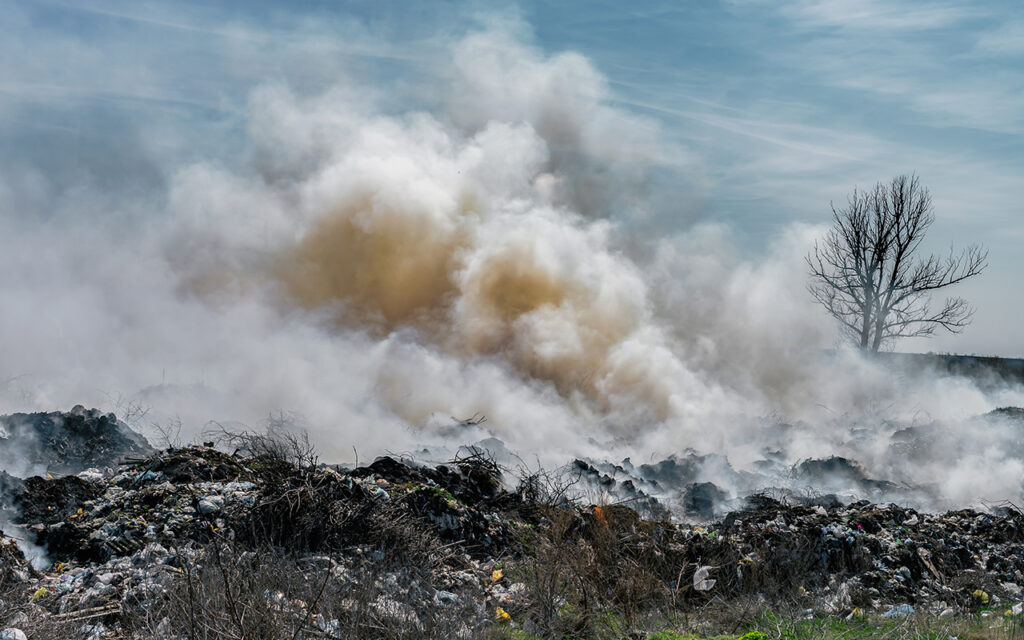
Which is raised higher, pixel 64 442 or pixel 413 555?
pixel 64 442

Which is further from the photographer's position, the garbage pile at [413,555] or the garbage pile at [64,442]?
the garbage pile at [64,442]

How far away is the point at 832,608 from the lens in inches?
304

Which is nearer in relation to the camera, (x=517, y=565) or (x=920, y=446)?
(x=517, y=565)

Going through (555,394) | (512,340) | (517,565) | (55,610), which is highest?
(512,340)

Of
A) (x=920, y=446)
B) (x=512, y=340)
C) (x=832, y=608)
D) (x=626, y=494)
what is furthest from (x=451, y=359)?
(x=832, y=608)

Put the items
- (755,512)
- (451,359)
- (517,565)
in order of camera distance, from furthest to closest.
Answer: (451,359)
(755,512)
(517,565)

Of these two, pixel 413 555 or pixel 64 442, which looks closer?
pixel 413 555

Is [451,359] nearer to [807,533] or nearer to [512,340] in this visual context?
[512,340]

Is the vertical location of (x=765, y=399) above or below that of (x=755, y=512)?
above

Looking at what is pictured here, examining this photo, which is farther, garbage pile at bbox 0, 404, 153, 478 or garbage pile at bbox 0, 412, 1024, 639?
garbage pile at bbox 0, 404, 153, 478

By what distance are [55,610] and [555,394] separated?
13484 millimetres

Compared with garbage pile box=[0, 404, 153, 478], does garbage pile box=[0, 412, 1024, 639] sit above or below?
below

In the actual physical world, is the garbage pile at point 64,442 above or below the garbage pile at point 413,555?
above

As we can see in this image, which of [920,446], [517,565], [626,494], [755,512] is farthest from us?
[920,446]
